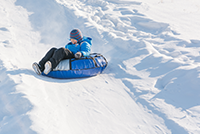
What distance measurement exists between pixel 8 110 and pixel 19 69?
1.21 meters

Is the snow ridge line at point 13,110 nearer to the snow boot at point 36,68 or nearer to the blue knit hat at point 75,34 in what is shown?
the snow boot at point 36,68

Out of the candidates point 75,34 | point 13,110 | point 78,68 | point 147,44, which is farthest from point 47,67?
point 147,44

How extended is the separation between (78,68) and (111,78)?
2.20 ft

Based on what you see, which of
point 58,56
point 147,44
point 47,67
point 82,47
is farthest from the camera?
point 147,44

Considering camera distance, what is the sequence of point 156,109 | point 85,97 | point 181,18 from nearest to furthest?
1. point 156,109
2. point 85,97
3. point 181,18

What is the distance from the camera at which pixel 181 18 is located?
557 centimetres

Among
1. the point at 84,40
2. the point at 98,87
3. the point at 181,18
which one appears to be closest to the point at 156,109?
the point at 98,87

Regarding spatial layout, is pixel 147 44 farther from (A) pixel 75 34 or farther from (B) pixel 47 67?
(B) pixel 47 67

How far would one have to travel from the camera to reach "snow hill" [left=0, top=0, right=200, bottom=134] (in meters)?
2.12

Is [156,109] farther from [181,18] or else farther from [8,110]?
[181,18]

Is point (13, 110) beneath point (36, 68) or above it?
beneath

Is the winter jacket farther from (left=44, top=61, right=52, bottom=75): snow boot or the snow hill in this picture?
(left=44, top=61, right=52, bottom=75): snow boot

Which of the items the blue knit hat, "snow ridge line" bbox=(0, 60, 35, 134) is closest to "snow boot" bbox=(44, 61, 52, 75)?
"snow ridge line" bbox=(0, 60, 35, 134)

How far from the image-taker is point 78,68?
3385 mm
